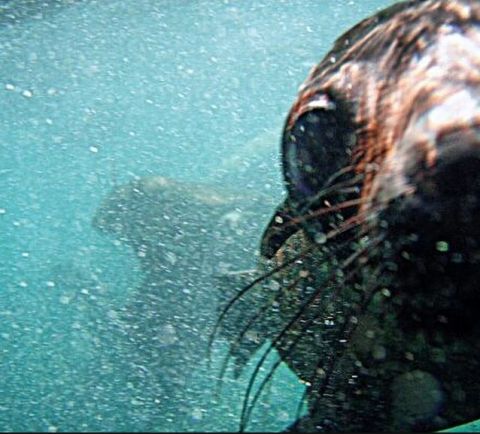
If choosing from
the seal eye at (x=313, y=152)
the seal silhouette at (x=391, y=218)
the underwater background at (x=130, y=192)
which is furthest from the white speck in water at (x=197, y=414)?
the seal eye at (x=313, y=152)

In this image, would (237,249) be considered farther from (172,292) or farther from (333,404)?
(333,404)

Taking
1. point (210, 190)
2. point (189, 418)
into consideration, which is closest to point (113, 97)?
point (210, 190)

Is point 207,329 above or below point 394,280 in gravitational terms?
below

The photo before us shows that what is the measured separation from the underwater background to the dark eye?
0.67 m

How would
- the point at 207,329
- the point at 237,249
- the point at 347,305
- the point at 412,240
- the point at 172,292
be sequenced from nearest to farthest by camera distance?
the point at 412,240 → the point at 347,305 → the point at 207,329 → the point at 172,292 → the point at 237,249

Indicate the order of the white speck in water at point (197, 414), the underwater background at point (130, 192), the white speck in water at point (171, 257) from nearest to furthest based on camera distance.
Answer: the white speck in water at point (197, 414), the underwater background at point (130, 192), the white speck in water at point (171, 257)

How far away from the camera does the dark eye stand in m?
1.92

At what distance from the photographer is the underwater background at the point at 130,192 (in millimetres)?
7641

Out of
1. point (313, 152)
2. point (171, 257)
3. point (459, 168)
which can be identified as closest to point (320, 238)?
point (313, 152)

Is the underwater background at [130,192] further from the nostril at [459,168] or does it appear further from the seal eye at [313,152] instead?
the nostril at [459,168]

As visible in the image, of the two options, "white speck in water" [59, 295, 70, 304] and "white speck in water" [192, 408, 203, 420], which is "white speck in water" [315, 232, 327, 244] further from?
"white speck in water" [59, 295, 70, 304]

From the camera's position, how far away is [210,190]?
33.4 ft

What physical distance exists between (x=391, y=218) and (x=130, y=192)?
371 inches

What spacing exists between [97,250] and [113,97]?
34.4ft
